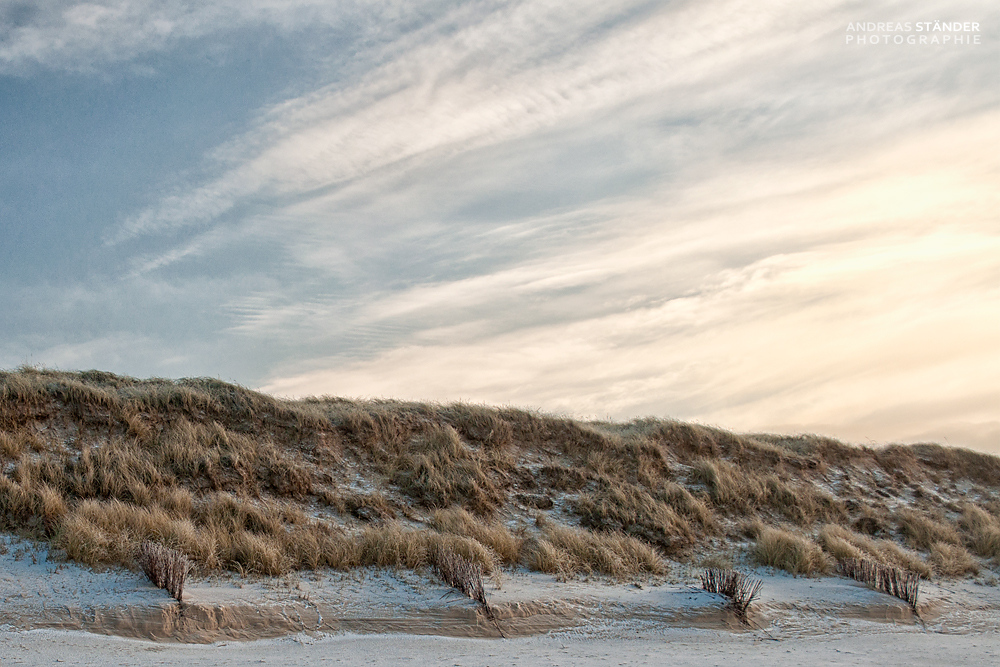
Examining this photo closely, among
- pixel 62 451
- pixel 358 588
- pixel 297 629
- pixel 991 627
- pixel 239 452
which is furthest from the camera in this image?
pixel 239 452

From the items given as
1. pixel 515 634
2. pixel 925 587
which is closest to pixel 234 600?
pixel 515 634

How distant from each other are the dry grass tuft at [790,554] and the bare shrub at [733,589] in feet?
7.89

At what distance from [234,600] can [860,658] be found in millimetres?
7836

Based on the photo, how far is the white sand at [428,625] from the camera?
7.86 metres

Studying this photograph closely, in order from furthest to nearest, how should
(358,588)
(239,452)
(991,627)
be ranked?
(239,452), (991,627), (358,588)

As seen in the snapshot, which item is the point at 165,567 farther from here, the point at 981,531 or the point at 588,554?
the point at 981,531

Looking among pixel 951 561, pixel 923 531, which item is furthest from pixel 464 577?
pixel 923 531

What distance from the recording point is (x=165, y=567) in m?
8.83

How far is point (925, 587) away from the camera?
43.2 ft

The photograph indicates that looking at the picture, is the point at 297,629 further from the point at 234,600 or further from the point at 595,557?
the point at 595,557

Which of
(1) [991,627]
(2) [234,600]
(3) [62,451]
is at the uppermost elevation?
(3) [62,451]

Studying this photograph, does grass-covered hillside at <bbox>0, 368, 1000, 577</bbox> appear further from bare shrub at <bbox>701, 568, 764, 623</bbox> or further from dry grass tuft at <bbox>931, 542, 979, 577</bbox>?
bare shrub at <bbox>701, 568, 764, 623</bbox>

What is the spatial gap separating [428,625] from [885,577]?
26.5ft

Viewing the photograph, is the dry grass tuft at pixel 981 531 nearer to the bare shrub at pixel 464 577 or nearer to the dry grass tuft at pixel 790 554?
the dry grass tuft at pixel 790 554
